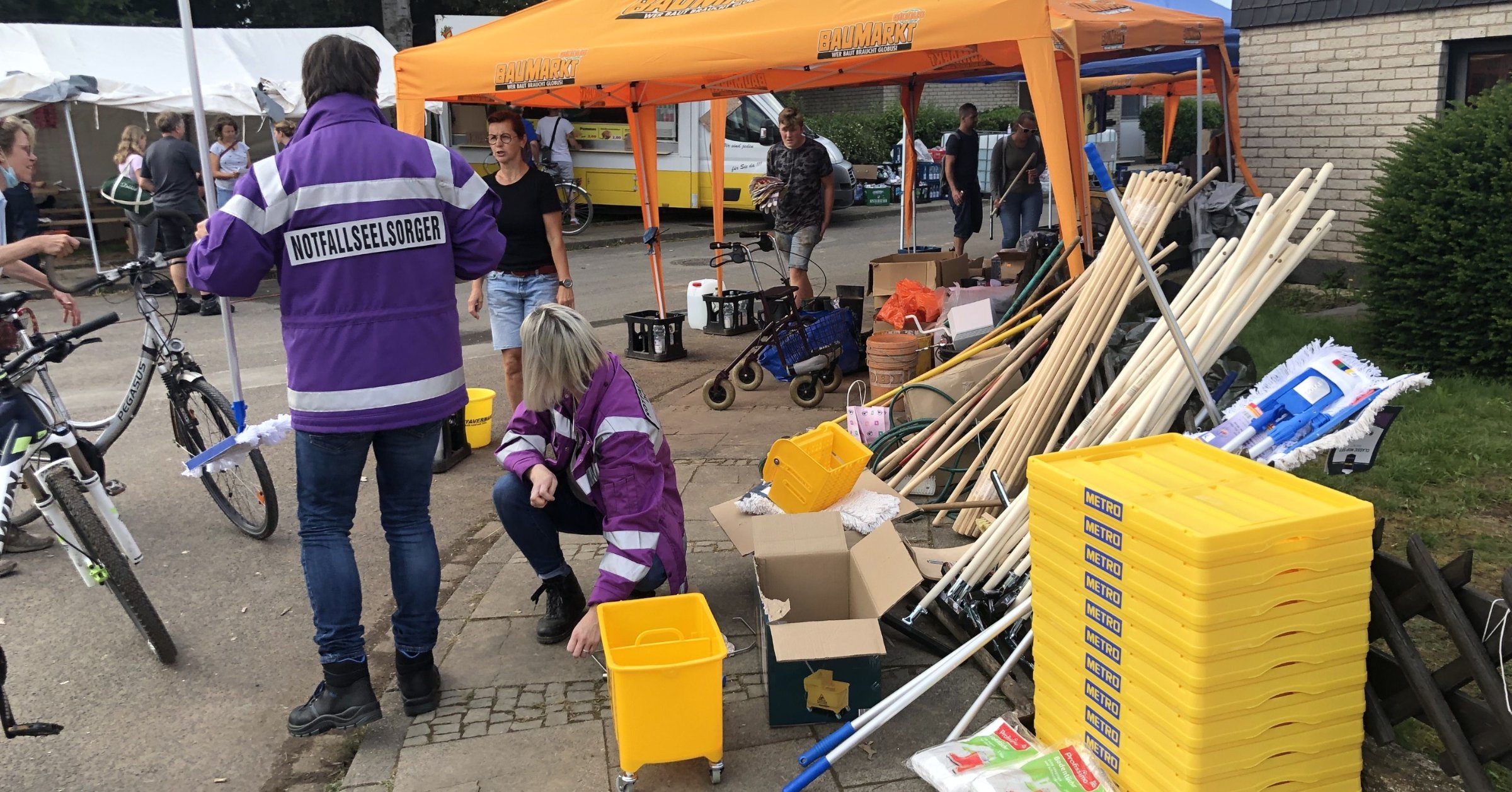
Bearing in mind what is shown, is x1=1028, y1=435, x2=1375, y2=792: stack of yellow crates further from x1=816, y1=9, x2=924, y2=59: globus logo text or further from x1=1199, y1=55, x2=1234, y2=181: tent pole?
x1=1199, y1=55, x2=1234, y2=181: tent pole

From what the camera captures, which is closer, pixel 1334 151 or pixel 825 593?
pixel 825 593

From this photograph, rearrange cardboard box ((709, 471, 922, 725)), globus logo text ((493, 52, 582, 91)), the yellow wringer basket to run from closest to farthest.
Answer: cardboard box ((709, 471, 922, 725)) → the yellow wringer basket → globus logo text ((493, 52, 582, 91))

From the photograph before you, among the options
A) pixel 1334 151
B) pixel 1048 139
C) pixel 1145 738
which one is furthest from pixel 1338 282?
pixel 1145 738

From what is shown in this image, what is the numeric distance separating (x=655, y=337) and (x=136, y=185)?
27.0ft

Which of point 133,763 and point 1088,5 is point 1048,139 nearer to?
point 1088,5

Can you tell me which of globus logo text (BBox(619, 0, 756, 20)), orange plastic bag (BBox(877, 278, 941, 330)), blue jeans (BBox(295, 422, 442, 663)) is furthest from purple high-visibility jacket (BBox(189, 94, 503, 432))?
globus logo text (BBox(619, 0, 756, 20))

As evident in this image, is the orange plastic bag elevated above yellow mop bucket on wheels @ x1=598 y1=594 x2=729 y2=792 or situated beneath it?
elevated above

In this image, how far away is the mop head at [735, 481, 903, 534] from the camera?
184 inches

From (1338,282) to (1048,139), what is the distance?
5.06 m

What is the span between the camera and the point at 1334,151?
34.4ft

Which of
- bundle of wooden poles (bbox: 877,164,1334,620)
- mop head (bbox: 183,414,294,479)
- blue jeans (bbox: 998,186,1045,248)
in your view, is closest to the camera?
bundle of wooden poles (bbox: 877,164,1334,620)

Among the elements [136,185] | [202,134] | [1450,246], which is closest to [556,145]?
[136,185]

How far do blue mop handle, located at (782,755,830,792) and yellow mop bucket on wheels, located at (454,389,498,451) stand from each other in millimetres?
4332

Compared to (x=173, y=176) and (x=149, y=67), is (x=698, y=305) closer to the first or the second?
(x=173, y=176)
